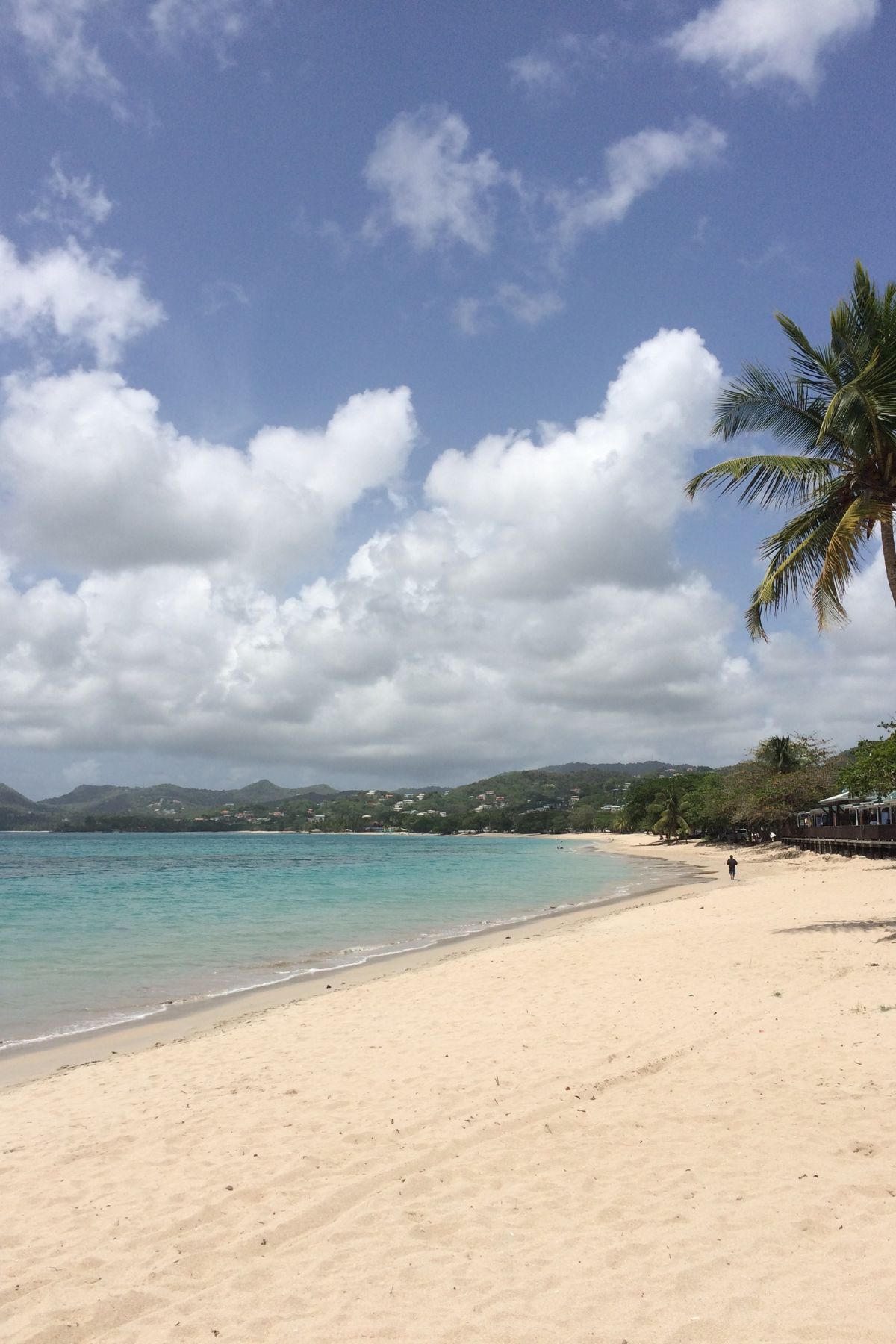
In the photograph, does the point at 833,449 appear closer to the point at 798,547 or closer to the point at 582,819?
the point at 798,547

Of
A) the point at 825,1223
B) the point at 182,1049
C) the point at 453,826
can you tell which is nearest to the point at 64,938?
the point at 182,1049

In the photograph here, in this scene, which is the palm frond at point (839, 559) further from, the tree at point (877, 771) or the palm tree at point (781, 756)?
the palm tree at point (781, 756)

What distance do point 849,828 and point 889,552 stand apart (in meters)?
34.6

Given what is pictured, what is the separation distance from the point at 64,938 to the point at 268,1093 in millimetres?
16120

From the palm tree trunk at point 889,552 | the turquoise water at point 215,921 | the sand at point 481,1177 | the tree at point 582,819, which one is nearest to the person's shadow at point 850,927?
the sand at point 481,1177

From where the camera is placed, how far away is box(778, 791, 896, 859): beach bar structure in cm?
3719

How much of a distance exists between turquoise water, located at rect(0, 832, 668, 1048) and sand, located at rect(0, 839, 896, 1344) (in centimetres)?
461

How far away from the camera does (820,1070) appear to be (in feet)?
21.6

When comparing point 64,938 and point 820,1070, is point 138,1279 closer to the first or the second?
point 820,1070

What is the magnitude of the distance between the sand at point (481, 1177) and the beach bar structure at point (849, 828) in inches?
1203

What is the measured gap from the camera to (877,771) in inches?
901

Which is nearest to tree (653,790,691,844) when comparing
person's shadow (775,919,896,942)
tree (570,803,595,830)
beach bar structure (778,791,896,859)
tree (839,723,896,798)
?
beach bar structure (778,791,896,859)

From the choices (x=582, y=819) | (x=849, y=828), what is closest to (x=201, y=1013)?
(x=849, y=828)

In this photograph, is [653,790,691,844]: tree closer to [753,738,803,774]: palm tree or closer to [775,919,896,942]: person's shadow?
[753,738,803,774]: palm tree
